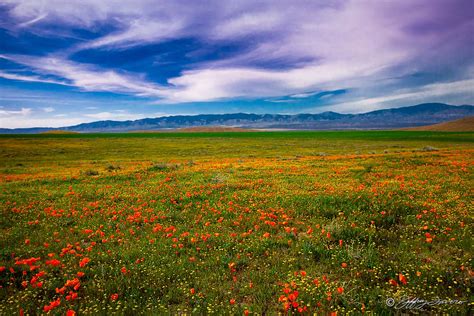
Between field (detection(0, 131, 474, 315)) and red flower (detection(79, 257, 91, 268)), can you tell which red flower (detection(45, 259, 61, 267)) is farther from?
red flower (detection(79, 257, 91, 268))

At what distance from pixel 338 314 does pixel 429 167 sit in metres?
18.4

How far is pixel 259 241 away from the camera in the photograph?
774cm

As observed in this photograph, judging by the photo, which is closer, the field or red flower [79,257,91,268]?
the field


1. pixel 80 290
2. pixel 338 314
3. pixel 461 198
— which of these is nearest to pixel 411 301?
pixel 338 314

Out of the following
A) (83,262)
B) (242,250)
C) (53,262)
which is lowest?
(242,250)

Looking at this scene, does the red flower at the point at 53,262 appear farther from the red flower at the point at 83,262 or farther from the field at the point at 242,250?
the red flower at the point at 83,262
